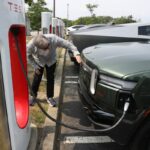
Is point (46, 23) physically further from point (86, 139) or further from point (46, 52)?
point (86, 139)

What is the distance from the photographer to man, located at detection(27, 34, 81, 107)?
16.5 feet

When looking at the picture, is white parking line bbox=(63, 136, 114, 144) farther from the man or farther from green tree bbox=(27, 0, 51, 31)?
green tree bbox=(27, 0, 51, 31)

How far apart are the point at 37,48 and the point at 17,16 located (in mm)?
1848

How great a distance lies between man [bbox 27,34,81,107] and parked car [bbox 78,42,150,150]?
41.1 inches

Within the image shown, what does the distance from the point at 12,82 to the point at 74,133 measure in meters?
1.72

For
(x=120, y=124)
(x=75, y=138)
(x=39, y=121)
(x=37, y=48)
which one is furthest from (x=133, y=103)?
(x=37, y=48)

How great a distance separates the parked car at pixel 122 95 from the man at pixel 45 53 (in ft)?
3.43

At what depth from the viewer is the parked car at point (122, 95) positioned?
3123 mm

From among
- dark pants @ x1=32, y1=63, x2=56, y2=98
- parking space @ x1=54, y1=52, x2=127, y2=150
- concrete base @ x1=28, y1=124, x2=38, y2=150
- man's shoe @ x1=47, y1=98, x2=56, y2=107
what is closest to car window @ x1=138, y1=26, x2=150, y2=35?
parking space @ x1=54, y1=52, x2=127, y2=150

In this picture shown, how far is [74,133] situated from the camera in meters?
4.81

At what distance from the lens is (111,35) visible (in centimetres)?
808

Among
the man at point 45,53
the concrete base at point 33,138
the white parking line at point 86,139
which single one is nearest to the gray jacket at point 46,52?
the man at point 45,53

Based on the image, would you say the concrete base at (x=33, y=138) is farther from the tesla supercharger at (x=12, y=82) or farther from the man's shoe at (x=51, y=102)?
the man's shoe at (x=51, y=102)

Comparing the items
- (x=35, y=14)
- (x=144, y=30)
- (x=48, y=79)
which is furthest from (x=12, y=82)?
(x=35, y=14)
